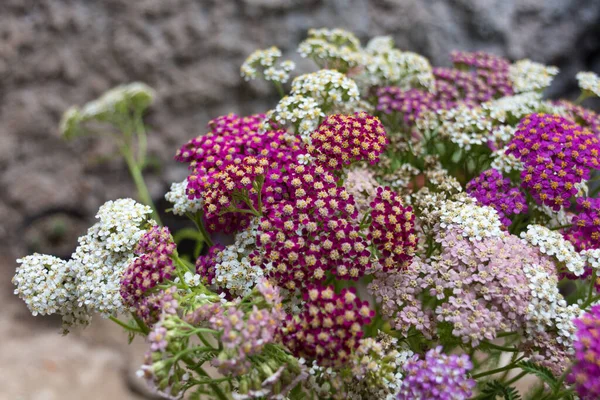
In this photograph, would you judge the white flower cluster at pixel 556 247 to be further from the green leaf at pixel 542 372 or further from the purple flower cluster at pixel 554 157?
the green leaf at pixel 542 372

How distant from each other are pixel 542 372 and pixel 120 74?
2230 mm

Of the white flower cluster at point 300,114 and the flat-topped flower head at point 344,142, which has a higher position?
the white flower cluster at point 300,114

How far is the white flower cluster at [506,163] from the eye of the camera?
1.09 m

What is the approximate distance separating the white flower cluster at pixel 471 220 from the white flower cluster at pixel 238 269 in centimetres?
35

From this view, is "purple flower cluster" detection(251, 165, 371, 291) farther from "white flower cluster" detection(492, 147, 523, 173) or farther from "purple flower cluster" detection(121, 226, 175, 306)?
"white flower cluster" detection(492, 147, 523, 173)

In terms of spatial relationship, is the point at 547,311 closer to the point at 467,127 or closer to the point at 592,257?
the point at 592,257

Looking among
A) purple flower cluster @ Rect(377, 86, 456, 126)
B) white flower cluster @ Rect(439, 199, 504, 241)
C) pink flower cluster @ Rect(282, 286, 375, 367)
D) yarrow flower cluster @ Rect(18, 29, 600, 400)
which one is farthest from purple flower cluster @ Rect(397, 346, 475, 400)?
purple flower cluster @ Rect(377, 86, 456, 126)

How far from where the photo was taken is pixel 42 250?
2686 millimetres

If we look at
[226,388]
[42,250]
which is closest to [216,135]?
[226,388]

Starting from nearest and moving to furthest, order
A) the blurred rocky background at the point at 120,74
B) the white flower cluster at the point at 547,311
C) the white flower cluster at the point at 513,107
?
the white flower cluster at the point at 547,311, the white flower cluster at the point at 513,107, the blurred rocky background at the point at 120,74

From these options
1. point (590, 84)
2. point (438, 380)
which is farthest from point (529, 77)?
point (438, 380)

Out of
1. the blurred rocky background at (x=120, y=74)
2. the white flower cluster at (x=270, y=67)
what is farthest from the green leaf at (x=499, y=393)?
the blurred rocky background at (x=120, y=74)

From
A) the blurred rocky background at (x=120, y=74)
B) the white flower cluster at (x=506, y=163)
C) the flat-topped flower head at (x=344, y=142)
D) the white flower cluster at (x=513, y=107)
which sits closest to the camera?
the flat-topped flower head at (x=344, y=142)

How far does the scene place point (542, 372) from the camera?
878 mm
